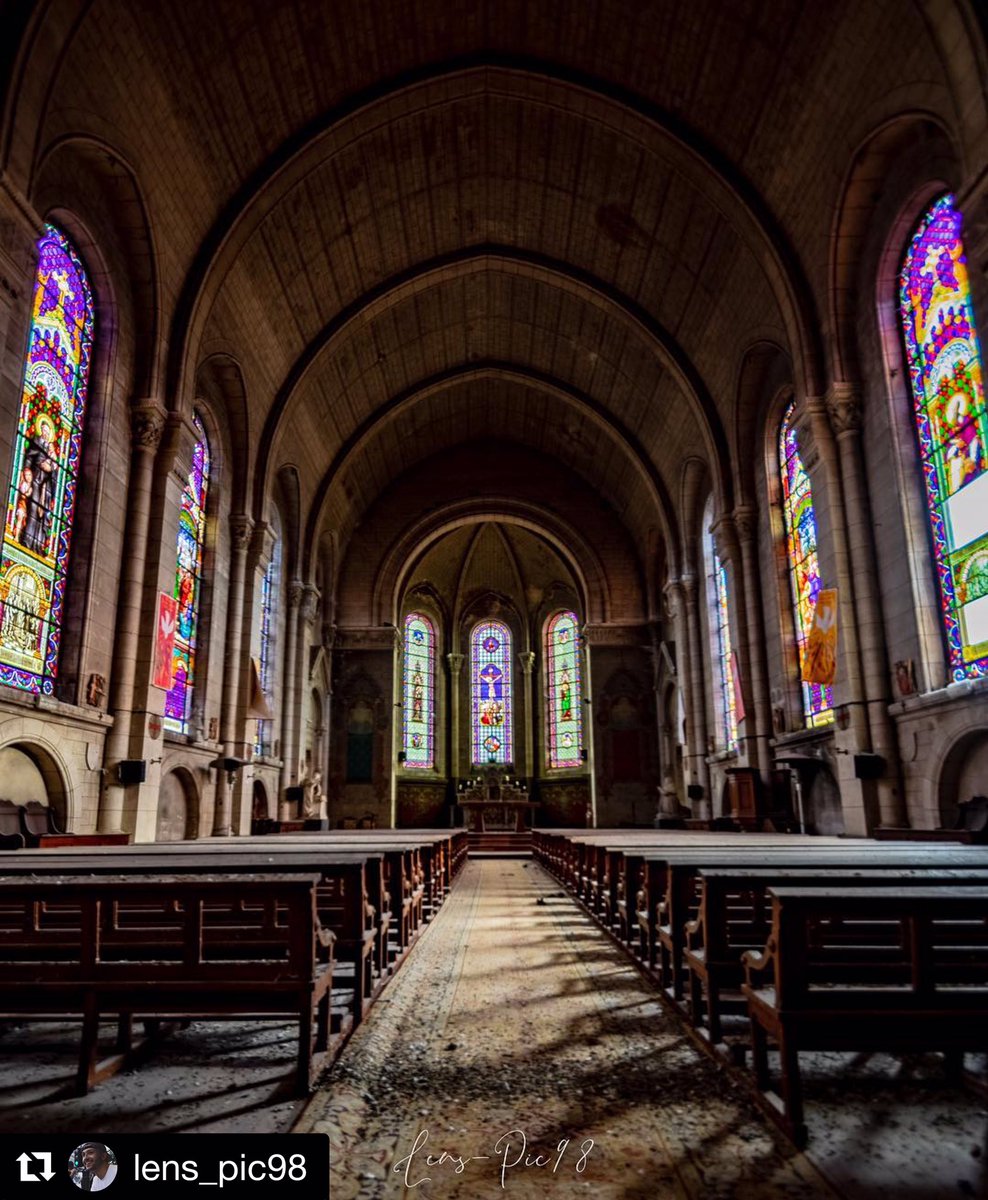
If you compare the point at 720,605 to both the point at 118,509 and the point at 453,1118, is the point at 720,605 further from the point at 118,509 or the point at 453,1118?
the point at 453,1118

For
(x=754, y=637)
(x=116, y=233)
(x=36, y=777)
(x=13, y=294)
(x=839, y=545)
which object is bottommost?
(x=36, y=777)

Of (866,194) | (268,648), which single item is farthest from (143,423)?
(866,194)

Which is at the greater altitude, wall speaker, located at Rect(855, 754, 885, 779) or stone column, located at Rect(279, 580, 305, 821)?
stone column, located at Rect(279, 580, 305, 821)

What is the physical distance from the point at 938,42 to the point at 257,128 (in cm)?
897

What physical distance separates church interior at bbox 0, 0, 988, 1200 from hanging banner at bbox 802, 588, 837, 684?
0.07 meters

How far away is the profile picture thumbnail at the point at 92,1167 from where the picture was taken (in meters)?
1.78

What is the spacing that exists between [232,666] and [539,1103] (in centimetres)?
1310

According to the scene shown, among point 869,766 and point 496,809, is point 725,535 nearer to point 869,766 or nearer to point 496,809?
point 869,766

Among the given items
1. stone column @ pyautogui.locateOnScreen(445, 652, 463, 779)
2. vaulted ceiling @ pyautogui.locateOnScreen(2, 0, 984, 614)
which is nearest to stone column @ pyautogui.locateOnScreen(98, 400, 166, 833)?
vaulted ceiling @ pyautogui.locateOnScreen(2, 0, 984, 614)

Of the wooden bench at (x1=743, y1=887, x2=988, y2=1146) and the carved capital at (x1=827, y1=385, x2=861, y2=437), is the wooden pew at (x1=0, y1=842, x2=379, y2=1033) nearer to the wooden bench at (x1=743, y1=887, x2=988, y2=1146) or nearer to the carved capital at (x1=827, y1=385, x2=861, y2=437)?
the wooden bench at (x1=743, y1=887, x2=988, y2=1146)

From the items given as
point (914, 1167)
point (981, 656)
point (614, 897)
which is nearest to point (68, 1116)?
point (914, 1167)

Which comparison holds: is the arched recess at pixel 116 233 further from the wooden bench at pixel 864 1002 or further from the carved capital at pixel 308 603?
the wooden bench at pixel 864 1002

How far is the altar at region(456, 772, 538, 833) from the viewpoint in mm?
21500

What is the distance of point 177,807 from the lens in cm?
1300
